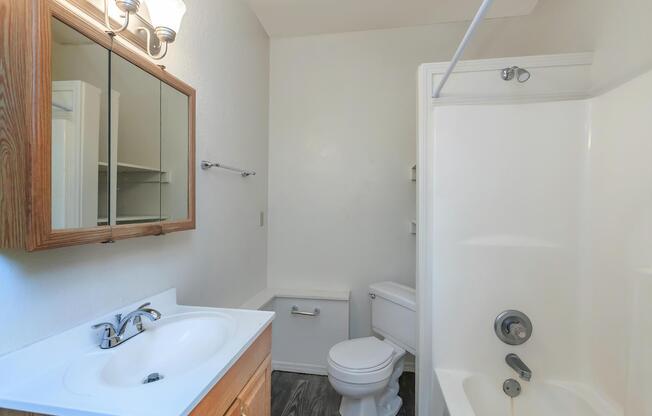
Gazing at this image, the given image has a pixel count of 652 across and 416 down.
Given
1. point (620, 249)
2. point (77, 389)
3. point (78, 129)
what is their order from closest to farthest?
point (77, 389), point (78, 129), point (620, 249)

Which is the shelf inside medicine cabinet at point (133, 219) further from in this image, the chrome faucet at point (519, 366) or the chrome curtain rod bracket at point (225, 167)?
the chrome faucet at point (519, 366)

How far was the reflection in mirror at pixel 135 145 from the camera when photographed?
0.96 m

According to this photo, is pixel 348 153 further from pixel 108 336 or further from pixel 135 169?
pixel 108 336

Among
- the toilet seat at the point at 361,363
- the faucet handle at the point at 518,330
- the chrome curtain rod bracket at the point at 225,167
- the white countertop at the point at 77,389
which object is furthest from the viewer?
the toilet seat at the point at 361,363

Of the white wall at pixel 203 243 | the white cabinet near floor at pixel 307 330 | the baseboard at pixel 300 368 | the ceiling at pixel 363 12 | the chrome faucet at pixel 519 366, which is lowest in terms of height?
the baseboard at pixel 300 368

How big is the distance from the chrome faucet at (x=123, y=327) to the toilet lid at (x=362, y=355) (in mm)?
1072

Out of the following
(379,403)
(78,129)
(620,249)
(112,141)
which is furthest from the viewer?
(379,403)

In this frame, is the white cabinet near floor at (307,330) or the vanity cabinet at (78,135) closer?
the vanity cabinet at (78,135)

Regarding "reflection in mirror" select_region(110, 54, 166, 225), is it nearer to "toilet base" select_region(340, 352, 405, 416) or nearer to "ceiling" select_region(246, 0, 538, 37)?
"ceiling" select_region(246, 0, 538, 37)

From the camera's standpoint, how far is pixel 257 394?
3.61 ft

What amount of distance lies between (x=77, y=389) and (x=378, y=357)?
1418mm

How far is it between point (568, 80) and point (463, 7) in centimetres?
100

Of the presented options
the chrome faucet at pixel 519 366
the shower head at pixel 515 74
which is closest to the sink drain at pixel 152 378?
the chrome faucet at pixel 519 366

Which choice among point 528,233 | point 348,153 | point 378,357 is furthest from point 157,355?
point 348,153
